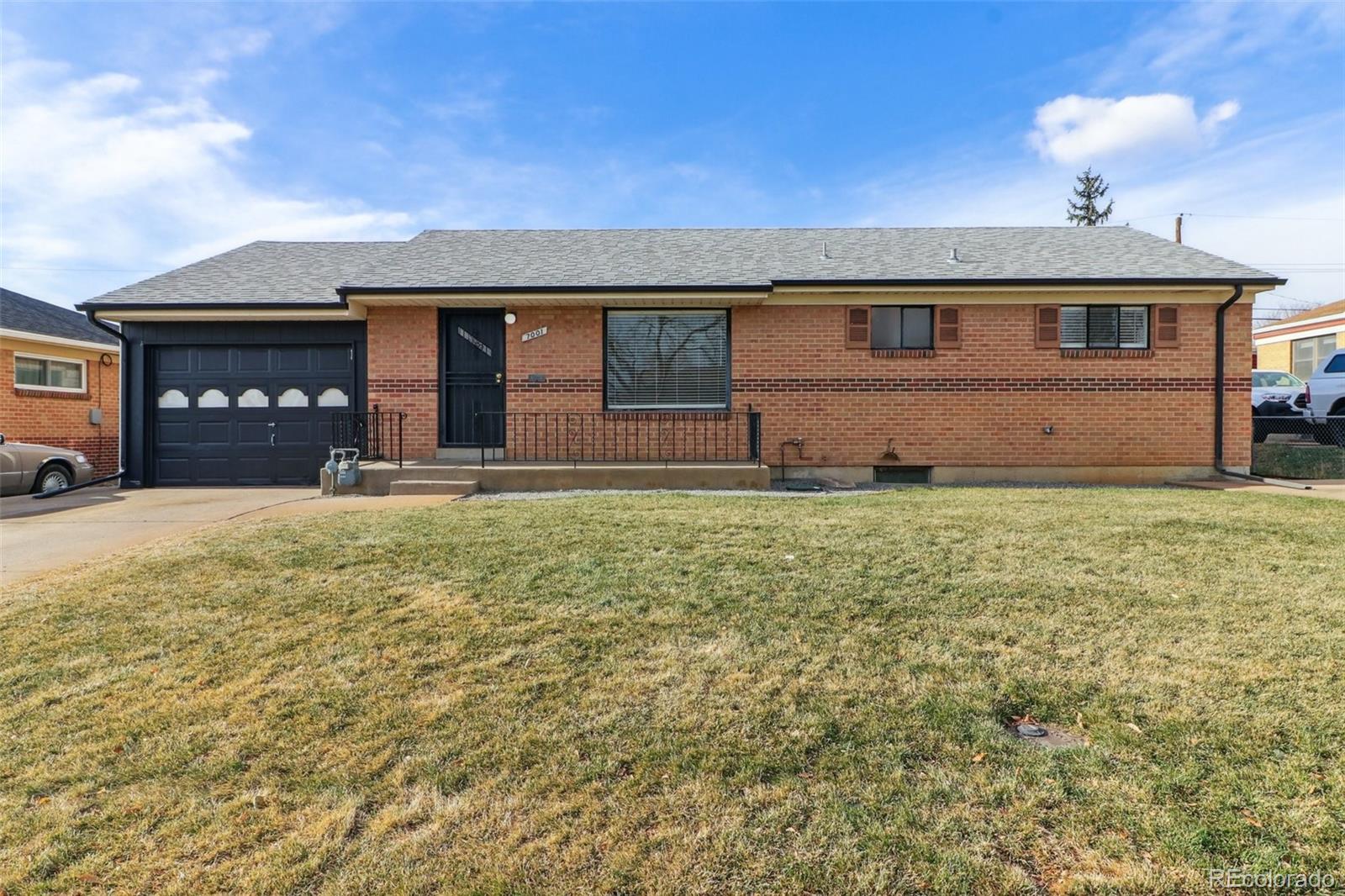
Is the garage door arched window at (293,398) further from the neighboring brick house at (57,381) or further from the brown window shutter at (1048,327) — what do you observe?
the brown window shutter at (1048,327)

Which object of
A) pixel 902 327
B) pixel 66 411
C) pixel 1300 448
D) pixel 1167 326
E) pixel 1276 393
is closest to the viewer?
pixel 1167 326

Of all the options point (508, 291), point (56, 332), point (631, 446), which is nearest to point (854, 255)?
point (631, 446)

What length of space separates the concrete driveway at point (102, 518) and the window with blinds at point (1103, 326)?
11.4 metres

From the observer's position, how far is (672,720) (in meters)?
2.70

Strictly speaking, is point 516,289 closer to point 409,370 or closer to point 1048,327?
point 409,370

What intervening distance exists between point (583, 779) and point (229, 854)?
108 cm

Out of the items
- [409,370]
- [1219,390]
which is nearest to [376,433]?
[409,370]

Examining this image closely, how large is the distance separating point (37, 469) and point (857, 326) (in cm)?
1268

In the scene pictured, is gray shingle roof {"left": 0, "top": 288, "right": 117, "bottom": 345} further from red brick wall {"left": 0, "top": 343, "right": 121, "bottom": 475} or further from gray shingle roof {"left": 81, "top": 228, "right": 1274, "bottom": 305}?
gray shingle roof {"left": 81, "top": 228, "right": 1274, "bottom": 305}

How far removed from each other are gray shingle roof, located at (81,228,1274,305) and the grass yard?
6.10 meters

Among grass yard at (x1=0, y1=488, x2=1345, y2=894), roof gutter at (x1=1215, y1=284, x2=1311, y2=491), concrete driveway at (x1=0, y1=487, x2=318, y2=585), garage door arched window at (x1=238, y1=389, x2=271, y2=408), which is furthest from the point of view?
garage door arched window at (x1=238, y1=389, x2=271, y2=408)

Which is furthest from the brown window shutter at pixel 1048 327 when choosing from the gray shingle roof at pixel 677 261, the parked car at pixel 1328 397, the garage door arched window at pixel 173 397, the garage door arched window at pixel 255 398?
the garage door arched window at pixel 173 397

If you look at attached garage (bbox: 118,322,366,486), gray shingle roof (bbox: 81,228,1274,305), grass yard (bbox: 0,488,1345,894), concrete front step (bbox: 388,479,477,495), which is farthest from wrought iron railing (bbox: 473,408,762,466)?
grass yard (bbox: 0,488,1345,894)

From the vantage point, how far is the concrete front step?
866 cm
